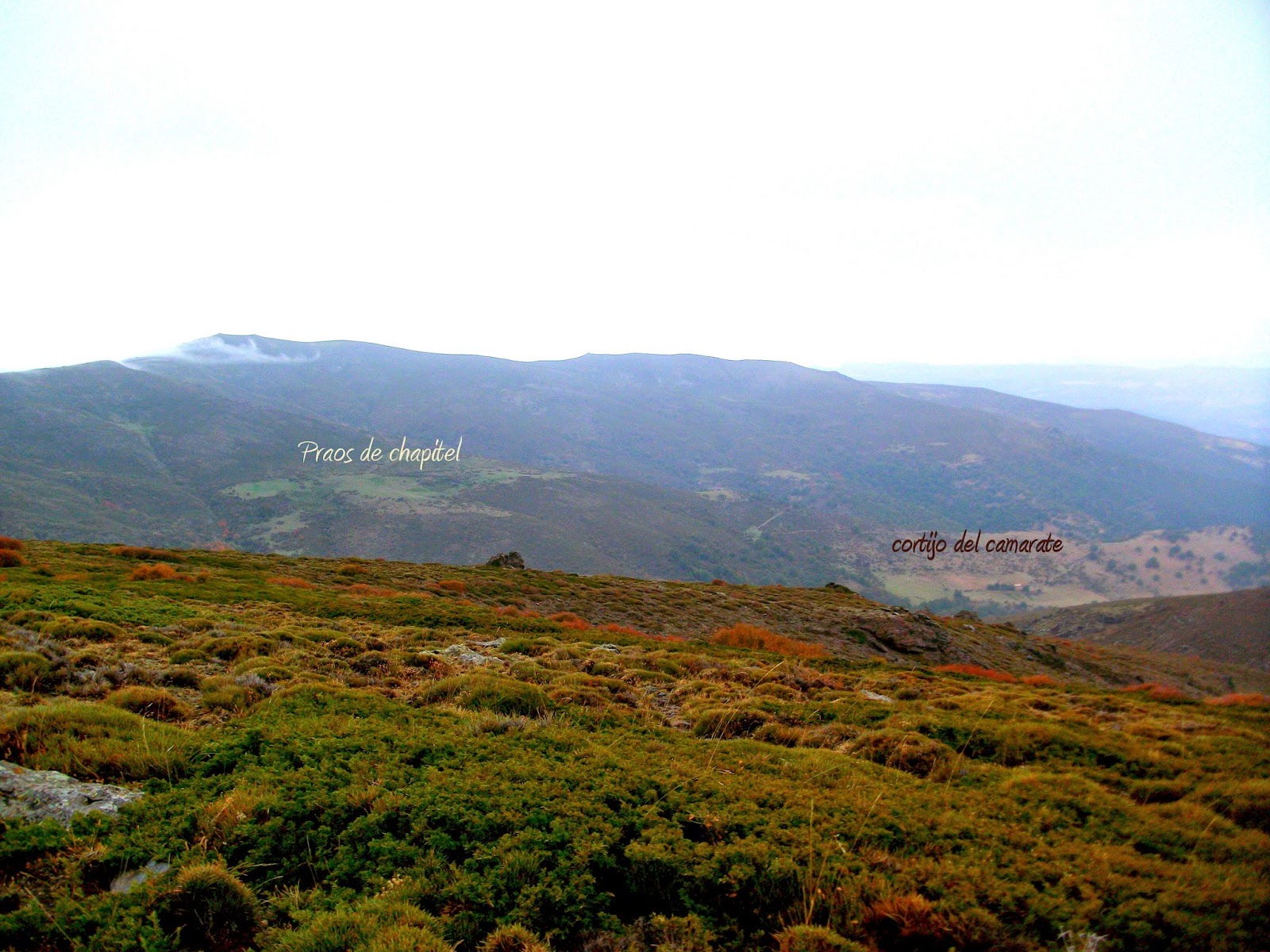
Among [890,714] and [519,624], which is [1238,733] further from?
[519,624]

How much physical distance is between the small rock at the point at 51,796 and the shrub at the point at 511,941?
3802mm

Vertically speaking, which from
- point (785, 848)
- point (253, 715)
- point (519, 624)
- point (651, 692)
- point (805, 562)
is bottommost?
point (805, 562)

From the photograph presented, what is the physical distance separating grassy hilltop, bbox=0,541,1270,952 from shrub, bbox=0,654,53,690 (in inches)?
2.0

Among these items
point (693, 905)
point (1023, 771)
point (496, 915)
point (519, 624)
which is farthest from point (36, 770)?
point (519, 624)

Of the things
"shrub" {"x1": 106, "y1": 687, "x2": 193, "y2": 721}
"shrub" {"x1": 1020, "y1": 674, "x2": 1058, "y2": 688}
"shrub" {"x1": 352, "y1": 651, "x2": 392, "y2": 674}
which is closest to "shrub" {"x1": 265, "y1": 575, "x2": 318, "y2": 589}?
"shrub" {"x1": 352, "y1": 651, "x2": 392, "y2": 674}

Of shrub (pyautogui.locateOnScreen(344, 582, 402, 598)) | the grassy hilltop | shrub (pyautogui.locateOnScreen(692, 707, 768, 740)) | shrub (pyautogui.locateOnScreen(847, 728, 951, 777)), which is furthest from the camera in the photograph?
shrub (pyautogui.locateOnScreen(344, 582, 402, 598))

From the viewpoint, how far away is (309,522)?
5349 inches

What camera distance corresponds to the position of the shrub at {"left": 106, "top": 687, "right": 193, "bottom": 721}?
25.4 feet

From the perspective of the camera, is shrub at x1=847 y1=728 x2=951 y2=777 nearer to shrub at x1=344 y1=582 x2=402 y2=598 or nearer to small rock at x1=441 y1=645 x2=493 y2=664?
small rock at x1=441 y1=645 x2=493 y2=664

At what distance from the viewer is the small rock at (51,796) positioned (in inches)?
196

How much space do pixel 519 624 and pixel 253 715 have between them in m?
11.4

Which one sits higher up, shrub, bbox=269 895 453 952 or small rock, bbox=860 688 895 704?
shrub, bbox=269 895 453 952

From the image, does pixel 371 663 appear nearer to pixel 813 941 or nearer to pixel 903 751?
pixel 903 751

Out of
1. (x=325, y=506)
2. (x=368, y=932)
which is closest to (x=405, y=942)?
(x=368, y=932)
